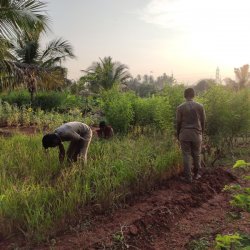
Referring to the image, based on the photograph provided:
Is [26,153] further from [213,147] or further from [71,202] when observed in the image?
[213,147]

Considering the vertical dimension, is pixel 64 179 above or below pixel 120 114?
below

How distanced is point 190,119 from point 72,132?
2.17m

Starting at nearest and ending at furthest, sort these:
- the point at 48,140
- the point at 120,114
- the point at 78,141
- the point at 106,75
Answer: the point at 48,140 → the point at 78,141 → the point at 120,114 → the point at 106,75

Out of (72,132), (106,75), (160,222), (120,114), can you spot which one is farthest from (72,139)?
(106,75)

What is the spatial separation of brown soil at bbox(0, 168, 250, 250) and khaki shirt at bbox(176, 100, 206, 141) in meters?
0.93

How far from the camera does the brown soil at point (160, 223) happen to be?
15.0 feet

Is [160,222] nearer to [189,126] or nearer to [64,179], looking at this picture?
[64,179]

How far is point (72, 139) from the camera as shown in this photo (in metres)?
6.46

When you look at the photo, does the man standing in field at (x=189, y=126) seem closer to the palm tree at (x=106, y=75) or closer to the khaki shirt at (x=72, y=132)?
the khaki shirt at (x=72, y=132)

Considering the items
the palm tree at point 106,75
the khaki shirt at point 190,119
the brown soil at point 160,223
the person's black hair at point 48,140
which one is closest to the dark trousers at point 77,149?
the person's black hair at point 48,140

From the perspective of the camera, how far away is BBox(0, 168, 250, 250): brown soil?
180 inches

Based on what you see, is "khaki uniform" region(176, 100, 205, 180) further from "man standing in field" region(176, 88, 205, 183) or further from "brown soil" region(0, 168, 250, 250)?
"brown soil" region(0, 168, 250, 250)

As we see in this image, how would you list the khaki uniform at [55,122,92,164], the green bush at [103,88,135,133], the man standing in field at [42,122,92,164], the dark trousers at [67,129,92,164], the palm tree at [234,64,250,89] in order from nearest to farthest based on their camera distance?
1. the man standing in field at [42,122,92,164]
2. the khaki uniform at [55,122,92,164]
3. the dark trousers at [67,129,92,164]
4. the green bush at [103,88,135,133]
5. the palm tree at [234,64,250,89]

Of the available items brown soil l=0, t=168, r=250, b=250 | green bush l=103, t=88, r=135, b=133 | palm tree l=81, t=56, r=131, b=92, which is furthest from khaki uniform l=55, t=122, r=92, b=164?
palm tree l=81, t=56, r=131, b=92
